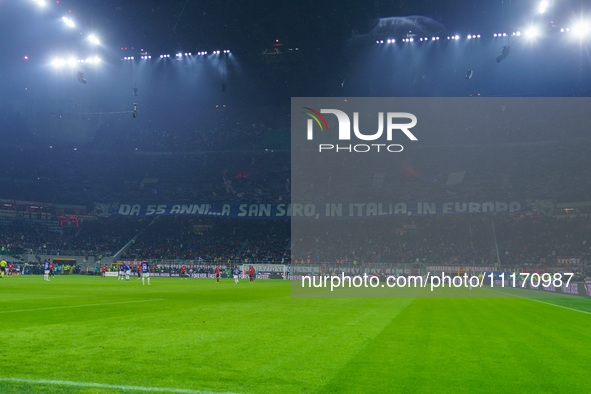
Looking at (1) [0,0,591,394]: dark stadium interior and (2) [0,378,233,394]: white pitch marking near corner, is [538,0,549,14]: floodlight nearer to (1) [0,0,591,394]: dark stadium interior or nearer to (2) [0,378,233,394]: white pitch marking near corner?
(1) [0,0,591,394]: dark stadium interior

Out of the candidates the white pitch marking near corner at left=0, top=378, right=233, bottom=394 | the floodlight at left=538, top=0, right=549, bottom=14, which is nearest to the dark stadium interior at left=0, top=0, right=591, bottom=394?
the floodlight at left=538, top=0, right=549, bottom=14

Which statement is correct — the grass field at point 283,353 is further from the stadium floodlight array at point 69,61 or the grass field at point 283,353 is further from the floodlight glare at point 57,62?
the floodlight glare at point 57,62

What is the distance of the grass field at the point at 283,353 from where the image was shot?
669cm

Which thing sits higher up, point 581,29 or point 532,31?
point 581,29

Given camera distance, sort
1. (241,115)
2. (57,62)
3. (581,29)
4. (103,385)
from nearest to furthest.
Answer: (103,385), (581,29), (57,62), (241,115)

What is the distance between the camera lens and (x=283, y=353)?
893 centimetres

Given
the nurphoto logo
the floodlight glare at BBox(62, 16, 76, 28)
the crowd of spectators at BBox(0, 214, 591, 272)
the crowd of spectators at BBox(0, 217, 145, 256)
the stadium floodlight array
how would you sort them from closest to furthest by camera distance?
1. the floodlight glare at BBox(62, 16, 76, 28)
2. the stadium floodlight array
3. the crowd of spectators at BBox(0, 214, 591, 272)
4. the nurphoto logo
5. the crowd of spectators at BBox(0, 217, 145, 256)

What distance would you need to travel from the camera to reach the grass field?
6.69 m

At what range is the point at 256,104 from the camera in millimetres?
64375

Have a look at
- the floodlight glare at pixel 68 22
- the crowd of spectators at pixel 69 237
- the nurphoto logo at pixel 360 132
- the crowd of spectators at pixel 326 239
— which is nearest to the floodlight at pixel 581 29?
the nurphoto logo at pixel 360 132

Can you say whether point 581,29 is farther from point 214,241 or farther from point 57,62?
point 57,62

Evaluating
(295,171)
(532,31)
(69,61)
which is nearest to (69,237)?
(69,61)

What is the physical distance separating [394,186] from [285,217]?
16702mm

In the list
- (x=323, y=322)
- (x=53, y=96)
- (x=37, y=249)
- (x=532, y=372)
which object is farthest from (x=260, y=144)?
(x=532, y=372)
